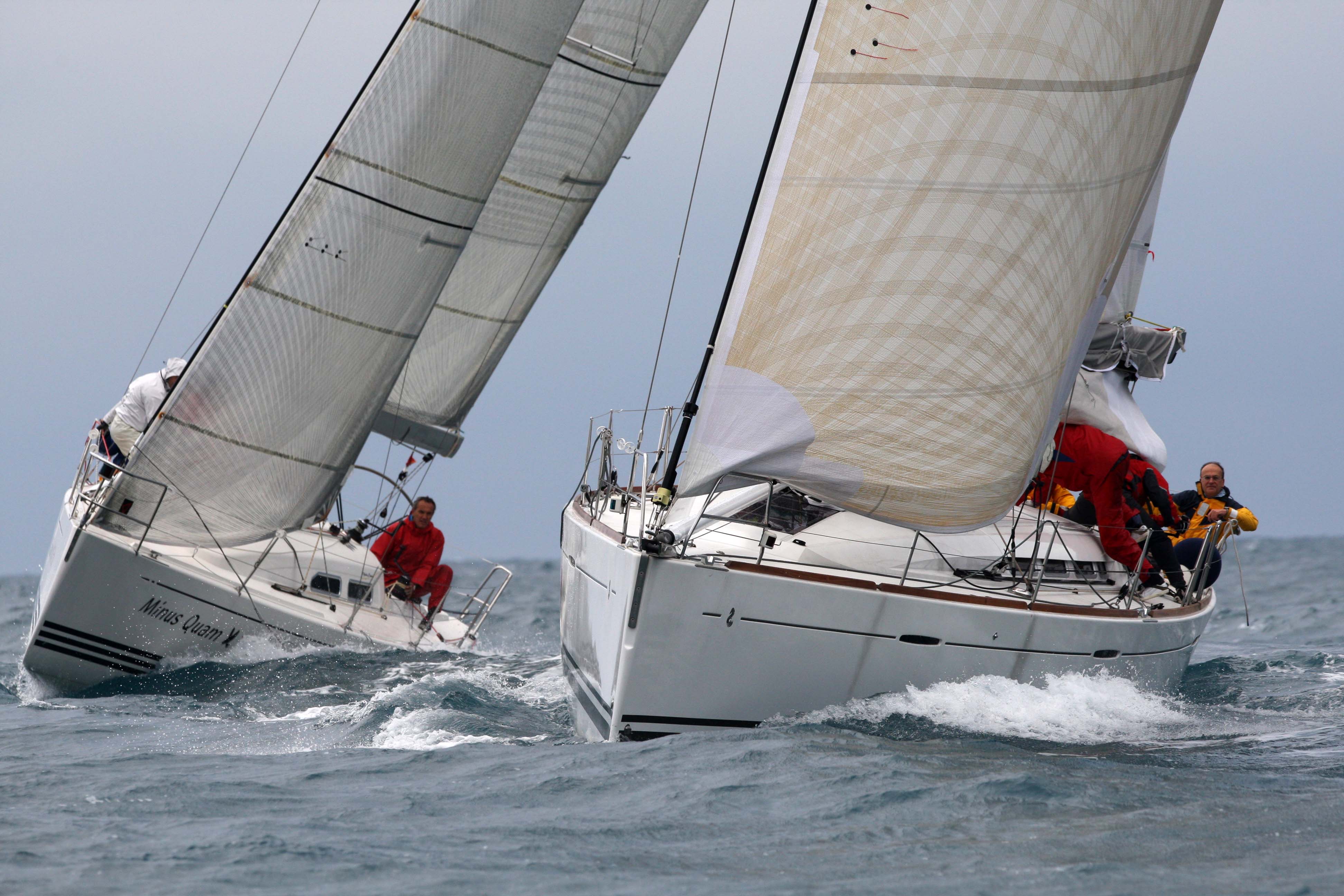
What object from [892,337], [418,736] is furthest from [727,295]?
[418,736]

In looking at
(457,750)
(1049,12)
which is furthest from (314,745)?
(1049,12)

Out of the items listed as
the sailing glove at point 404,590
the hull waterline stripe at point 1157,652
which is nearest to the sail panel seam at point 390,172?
the sailing glove at point 404,590

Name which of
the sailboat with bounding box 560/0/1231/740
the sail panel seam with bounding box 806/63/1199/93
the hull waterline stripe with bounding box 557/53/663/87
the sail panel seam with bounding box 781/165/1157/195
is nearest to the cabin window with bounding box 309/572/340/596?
the sailboat with bounding box 560/0/1231/740

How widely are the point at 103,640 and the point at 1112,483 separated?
6507 mm

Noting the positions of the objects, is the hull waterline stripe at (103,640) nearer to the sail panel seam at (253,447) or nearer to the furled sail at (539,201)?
the sail panel seam at (253,447)

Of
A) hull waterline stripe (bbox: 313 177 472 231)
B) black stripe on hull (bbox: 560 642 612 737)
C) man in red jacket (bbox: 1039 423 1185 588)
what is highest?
hull waterline stripe (bbox: 313 177 472 231)

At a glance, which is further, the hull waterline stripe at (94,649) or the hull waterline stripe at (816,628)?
the hull waterline stripe at (94,649)

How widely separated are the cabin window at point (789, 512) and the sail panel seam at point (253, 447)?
12.0 ft

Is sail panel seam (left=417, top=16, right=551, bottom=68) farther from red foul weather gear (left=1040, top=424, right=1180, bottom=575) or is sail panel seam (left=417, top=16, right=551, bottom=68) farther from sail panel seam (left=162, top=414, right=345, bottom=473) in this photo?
red foul weather gear (left=1040, top=424, right=1180, bottom=575)

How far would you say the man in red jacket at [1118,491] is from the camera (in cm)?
766

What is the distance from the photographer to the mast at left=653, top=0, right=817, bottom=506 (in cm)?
605

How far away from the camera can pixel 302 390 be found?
900cm

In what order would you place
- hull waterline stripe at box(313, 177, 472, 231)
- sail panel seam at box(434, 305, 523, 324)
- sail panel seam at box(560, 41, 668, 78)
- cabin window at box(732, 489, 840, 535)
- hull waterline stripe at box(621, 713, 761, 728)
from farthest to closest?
sail panel seam at box(434, 305, 523, 324), sail panel seam at box(560, 41, 668, 78), hull waterline stripe at box(313, 177, 472, 231), cabin window at box(732, 489, 840, 535), hull waterline stripe at box(621, 713, 761, 728)

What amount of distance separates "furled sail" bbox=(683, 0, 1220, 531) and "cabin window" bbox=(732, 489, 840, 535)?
2.60ft
